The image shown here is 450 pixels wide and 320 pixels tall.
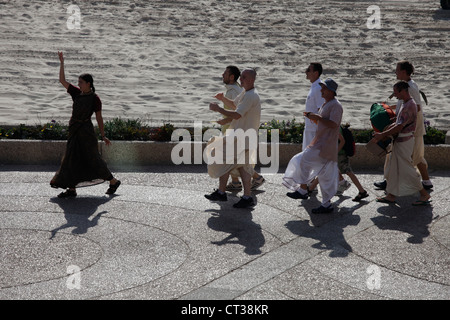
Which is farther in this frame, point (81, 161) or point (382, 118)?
point (81, 161)

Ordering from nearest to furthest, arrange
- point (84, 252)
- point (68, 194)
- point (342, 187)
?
point (84, 252) < point (68, 194) < point (342, 187)

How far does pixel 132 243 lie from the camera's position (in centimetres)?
732

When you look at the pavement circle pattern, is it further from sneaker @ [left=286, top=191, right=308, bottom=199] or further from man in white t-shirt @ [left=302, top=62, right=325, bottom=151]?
man in white t-shirt @ [left=302, top=62, right=325, bottom=151]

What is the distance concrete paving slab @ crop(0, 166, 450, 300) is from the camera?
6.19m

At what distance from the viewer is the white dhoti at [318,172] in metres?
8.52

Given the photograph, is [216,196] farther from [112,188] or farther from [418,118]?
[418,118]

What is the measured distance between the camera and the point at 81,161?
30.1 feet

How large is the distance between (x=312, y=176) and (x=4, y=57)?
12.0 meters

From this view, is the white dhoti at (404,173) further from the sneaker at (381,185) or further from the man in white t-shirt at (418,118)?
the sneaker at (381,185)

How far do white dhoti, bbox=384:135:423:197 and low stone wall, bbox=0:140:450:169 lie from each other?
1911 millimetres

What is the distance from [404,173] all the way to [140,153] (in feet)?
13.5

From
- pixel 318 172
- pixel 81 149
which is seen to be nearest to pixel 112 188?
pixel 81 149

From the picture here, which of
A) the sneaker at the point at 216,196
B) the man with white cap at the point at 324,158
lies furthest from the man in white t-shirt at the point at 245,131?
the man with white cap at the point at 324,158

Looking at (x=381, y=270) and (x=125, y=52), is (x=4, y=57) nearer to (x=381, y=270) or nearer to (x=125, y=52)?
(x=125, y=52)
